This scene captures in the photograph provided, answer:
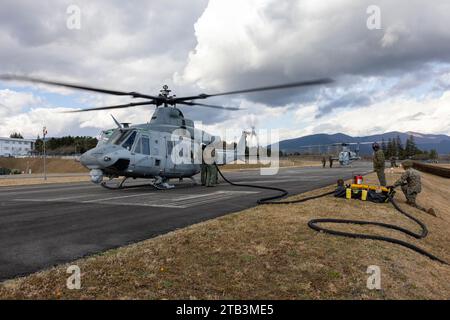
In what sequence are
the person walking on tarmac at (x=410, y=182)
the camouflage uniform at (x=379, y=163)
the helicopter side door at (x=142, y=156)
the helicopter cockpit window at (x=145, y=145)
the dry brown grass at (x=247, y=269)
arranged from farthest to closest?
the helicopter cockpit window at (x=145, y=145), the helicopter side door at (x=142, y=156), the camouflage uniform at (x=379, y=163), the person walking on tarmac at (x=410, y=182), the dry brown grass at (x=247, y=269)

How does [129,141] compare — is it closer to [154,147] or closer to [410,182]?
[154,147]

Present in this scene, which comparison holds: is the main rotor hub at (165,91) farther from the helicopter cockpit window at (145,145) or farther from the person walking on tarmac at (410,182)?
the person walking on tarmac at (410,182)

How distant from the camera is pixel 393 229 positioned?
27.1 feet

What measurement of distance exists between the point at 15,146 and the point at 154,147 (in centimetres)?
Result: 15054

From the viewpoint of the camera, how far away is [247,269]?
16.3 ft

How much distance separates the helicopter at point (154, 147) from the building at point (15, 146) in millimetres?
132740

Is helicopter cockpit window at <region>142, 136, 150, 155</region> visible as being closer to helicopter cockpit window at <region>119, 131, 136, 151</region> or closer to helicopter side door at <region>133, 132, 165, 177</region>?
helicopter side door at <region>133, 132, 165, 177</region>

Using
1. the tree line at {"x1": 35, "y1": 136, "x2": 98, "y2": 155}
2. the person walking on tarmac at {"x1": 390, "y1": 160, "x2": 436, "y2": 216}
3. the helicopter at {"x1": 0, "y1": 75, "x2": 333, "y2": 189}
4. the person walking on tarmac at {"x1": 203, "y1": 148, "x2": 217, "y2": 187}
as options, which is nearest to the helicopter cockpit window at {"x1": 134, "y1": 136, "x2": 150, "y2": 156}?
the helicopter at {"x1": 0, "y1": 75, "x2": 333, "y2": 189}

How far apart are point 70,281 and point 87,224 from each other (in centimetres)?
414

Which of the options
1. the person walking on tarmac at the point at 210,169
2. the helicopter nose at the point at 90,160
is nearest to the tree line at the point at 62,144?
the person walking on tarmac at the point at 210,169

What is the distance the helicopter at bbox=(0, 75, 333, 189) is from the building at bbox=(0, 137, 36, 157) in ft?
435

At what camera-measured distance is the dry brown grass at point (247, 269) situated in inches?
165

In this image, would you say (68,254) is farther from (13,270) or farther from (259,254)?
(259,254)

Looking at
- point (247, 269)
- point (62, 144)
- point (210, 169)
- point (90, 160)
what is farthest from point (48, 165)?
point (247, 269)
